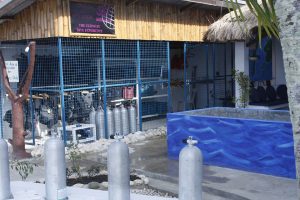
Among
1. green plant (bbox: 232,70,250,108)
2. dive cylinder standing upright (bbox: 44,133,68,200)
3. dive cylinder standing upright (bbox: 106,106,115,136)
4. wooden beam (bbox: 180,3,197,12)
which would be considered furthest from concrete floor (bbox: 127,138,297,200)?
wooden beam (bbox: 180,3,197,12)

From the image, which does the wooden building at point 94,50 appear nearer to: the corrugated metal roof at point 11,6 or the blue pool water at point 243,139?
the corrugated metal roof at point 11,6

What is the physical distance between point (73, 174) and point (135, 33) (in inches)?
199

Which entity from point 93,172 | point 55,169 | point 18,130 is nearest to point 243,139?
point 93,172

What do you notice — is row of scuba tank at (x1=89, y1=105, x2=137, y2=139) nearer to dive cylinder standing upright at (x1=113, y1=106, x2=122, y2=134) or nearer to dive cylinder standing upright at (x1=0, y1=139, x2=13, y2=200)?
dive cylinder standing upright at (x1=113, y1=106, x2=122, y2=134)

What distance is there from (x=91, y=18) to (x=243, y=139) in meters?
4.69

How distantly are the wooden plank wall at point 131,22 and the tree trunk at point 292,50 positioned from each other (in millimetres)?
7715

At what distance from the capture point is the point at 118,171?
3070 millimetres

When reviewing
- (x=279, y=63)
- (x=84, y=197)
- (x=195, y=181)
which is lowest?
(x=84, y=197)

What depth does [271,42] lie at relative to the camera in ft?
44.9

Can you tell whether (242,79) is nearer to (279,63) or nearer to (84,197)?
(279,63)

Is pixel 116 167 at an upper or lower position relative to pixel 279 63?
lower

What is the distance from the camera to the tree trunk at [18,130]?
28.8 feet

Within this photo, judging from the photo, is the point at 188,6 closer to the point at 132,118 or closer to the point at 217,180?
the point at 132,118

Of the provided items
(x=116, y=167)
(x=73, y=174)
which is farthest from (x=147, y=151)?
(x=116, y=167)
